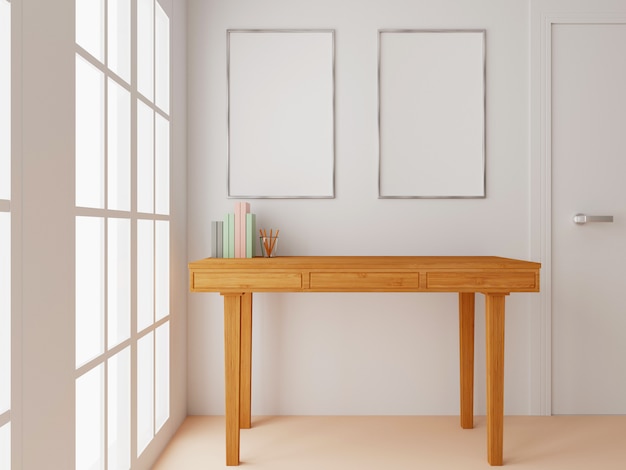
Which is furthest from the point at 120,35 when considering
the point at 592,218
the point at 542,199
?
the point at 592,218

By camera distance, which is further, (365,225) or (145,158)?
(365,225)

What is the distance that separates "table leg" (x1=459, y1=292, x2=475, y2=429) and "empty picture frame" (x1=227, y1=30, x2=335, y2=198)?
0.87m

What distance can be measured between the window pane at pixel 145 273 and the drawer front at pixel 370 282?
2.17 feet

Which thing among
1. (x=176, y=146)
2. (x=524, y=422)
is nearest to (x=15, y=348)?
(x=176, y=146)

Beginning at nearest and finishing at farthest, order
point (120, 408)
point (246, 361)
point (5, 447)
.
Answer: point (5, 447) < point (120, 408) < point (246, 361)

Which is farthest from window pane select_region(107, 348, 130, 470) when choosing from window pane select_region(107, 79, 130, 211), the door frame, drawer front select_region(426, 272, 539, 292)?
the door frame

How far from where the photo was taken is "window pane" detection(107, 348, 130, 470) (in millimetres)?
1568

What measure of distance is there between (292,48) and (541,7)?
51.3 inches

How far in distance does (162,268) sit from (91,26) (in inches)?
39.4

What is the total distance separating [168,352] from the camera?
2.11 metres

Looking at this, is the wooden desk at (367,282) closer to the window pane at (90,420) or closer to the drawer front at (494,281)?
the drawer front at (494,281)

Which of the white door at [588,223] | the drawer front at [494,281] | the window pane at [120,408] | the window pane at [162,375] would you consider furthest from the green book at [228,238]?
the white door at [588,223]

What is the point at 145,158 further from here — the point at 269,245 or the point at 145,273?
the point at 269,245

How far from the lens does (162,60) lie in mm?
2062
